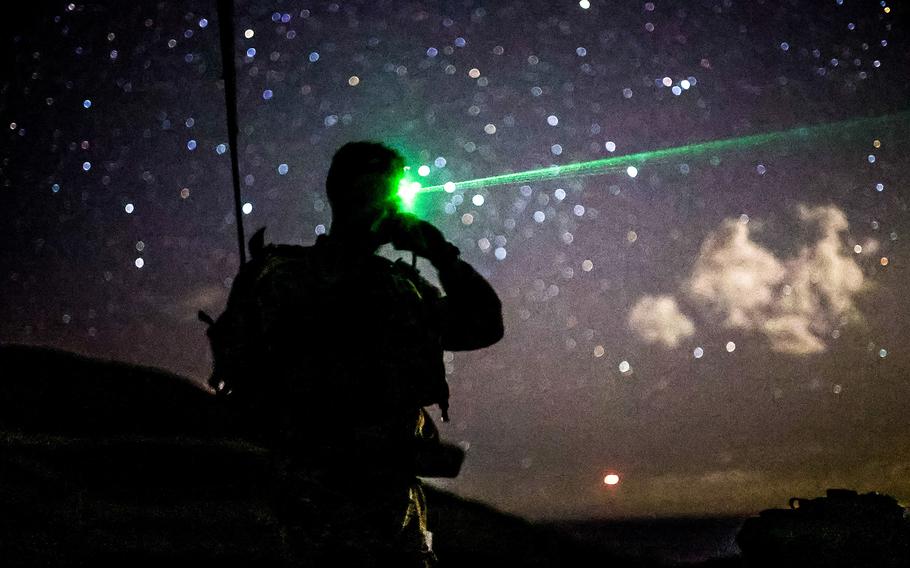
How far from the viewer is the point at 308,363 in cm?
200

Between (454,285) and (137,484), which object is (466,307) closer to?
(454,285)

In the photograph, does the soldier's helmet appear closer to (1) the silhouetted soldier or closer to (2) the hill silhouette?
(1) the silhouetted soldier

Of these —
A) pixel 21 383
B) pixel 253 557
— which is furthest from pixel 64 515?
pixel 21 383

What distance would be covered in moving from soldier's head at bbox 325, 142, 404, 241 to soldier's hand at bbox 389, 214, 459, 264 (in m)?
0.07

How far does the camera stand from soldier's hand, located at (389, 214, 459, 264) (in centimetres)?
233

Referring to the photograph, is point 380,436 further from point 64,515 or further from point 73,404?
point 73,404

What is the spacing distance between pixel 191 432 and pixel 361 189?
2.96 meters

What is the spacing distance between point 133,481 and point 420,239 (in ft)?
7.57

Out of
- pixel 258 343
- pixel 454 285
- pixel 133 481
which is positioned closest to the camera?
pixel 258 343

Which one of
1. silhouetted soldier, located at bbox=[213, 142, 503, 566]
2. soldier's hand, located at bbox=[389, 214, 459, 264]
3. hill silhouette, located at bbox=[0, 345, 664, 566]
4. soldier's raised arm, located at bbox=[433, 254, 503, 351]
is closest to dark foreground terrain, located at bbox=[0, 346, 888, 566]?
hill silhouette, located at bbox=[0, 345, 664, 566]

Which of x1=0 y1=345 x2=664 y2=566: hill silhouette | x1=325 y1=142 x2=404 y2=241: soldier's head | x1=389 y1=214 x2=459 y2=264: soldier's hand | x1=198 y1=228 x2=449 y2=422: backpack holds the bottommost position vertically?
x1=0 y1=345 x2=664 y2=566: hill silhouette

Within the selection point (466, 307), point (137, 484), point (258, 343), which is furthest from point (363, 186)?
point (137, 484)

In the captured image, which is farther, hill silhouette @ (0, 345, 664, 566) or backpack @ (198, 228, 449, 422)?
hill silhouette @ (0, 345, 664, 566)

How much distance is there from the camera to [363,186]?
234 centimetres
